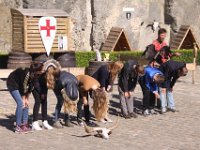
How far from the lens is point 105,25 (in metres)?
24.8

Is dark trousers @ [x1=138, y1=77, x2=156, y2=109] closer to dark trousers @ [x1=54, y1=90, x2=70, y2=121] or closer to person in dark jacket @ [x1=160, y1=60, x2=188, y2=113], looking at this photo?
person in dark jacket @ [x1=160, y1=60, x2=188, y2=113]

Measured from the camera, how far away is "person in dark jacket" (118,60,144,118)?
12477 millimetres

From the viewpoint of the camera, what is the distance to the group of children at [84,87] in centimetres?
1106

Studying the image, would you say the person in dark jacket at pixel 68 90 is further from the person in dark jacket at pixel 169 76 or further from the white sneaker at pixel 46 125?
the person in dark jacket at pixel 169 76

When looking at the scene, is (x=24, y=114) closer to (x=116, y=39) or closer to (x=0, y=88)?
(x=0, y=88)

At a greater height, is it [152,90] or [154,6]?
[154,6]

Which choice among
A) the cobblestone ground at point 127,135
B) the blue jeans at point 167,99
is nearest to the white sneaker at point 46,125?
the cobblestone ground at point 127,135

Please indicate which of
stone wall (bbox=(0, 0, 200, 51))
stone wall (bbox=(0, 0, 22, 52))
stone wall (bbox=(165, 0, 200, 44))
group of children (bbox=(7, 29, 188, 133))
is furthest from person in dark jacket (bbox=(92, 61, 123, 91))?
stone wall (bbox=(165, 0, 200, 44))

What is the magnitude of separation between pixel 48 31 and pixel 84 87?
23.6 ft

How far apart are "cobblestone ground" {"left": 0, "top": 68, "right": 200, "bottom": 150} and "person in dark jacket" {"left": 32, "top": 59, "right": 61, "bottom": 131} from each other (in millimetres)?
254

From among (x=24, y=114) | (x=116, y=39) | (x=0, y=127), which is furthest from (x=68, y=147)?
(x=116, y=39)

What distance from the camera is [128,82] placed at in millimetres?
12703

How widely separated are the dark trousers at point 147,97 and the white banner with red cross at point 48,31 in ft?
17.9

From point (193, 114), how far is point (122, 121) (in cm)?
187
